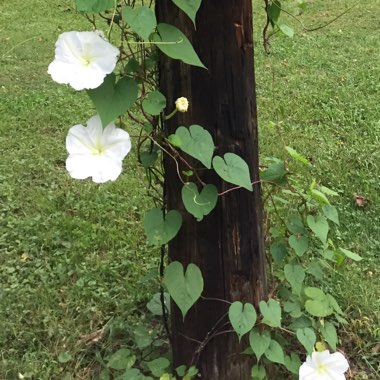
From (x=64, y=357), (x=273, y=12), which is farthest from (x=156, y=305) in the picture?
(x=273, y=12)

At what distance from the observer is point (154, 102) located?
1.53 metres

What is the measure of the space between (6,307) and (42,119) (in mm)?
2077

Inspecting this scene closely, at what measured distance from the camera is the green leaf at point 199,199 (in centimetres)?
162

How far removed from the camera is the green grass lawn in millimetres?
2408

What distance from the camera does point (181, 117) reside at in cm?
168

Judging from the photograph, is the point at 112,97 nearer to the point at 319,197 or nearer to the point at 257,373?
the point at 319,197

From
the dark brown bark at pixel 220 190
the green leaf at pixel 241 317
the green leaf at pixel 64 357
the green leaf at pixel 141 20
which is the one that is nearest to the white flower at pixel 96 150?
the green leaf at pixel 141 20

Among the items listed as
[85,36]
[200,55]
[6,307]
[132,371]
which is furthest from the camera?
[6,307]

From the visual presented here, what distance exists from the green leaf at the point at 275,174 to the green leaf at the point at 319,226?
0.16 metres

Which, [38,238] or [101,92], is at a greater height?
[101,92]

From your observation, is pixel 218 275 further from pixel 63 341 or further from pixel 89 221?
pixel 89 221

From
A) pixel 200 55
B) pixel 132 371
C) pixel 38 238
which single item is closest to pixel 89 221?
pixel 38 238

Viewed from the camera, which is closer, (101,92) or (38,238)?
(101,92)

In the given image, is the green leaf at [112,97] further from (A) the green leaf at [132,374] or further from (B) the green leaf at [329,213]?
(A) the green leaf at [132,374]
